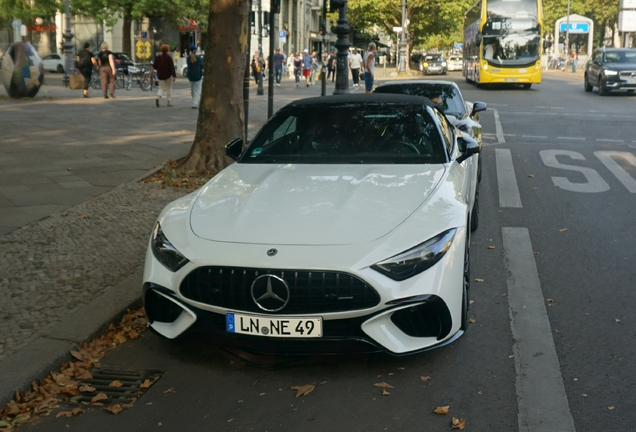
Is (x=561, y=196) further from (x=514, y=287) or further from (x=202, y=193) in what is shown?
(x=202, y=193)

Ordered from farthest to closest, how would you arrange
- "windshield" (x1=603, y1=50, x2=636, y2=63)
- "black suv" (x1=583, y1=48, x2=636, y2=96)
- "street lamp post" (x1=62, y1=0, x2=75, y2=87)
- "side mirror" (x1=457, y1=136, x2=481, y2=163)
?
"street lamp post" (x1=62, y1=0, x2=75, y2=87)
"windshield" (x1=603, y1=50, x2=636, y2=63)
"black suv" (x1=583, y1=48, x2=636, y2=96)
"side mirror" (x1=457, y1=136, x2=481, y2=163)

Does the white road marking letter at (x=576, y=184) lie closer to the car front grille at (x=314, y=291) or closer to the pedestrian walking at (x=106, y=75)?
the car front grille at (x=314, y=291)

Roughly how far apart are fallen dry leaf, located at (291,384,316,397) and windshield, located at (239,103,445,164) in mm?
2033

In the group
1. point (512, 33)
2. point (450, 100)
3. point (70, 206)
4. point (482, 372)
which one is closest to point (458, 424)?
point (482, 372)

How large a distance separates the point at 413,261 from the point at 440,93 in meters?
7.41

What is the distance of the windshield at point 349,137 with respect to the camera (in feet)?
19.6

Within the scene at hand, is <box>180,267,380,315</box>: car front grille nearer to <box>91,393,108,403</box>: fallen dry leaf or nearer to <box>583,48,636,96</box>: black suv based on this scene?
<box>91,393,108,403</box>: fallen dry leaf

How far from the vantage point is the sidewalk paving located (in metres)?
5.02

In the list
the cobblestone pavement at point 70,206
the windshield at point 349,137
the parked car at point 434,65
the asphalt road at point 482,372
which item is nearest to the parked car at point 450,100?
the asphalt road at point 482,372

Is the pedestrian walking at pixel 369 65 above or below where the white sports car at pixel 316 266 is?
above

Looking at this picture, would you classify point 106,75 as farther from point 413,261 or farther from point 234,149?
point 413,261

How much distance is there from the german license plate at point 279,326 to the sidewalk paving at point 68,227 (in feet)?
3.70

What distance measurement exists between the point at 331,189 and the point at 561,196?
5.60 metres

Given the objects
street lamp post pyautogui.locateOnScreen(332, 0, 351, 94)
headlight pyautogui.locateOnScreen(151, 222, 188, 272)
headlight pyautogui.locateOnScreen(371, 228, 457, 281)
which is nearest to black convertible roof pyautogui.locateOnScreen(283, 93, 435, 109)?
headlight pyautogui.locateOnScreen(151, 222, 188, 272)
